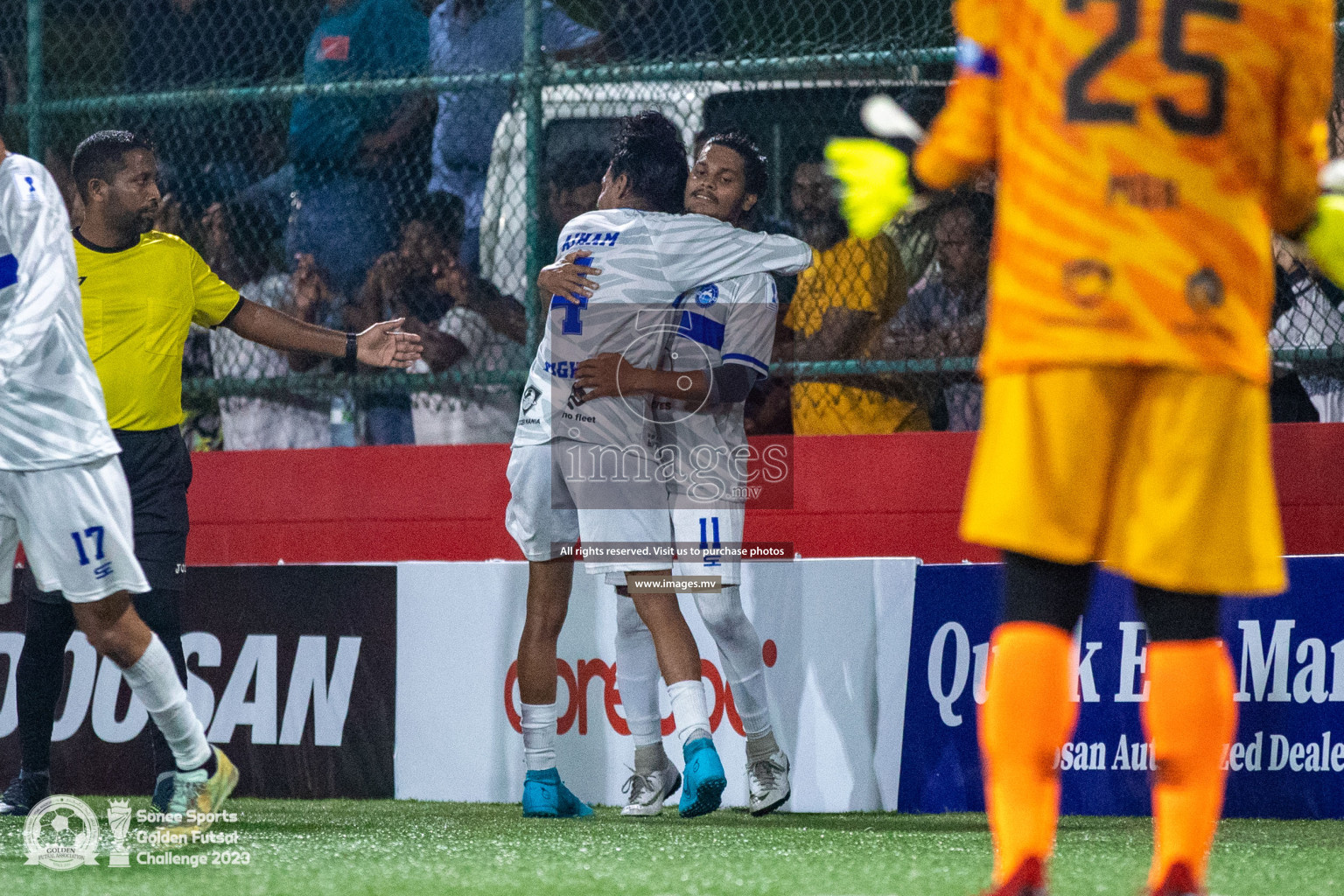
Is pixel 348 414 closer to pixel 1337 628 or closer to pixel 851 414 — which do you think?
pixel 851 414

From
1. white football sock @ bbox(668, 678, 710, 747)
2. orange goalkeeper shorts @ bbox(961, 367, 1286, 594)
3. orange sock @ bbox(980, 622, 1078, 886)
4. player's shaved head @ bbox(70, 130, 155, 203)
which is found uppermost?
player's shaved head @ bbox(70, 130, 155, 203)

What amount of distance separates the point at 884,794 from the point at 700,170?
207 cm

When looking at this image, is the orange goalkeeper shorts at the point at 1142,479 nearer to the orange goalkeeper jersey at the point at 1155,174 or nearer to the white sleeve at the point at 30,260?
the orange goalkeeper jersey at the point at 1155,174

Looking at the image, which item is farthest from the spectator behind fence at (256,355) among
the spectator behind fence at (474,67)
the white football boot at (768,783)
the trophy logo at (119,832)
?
the white football boot at (768,783)

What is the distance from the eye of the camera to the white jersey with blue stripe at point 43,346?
4449 millimetres

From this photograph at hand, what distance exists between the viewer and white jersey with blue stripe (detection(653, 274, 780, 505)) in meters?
5.56

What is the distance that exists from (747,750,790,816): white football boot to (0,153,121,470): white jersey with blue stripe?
2.10 metres

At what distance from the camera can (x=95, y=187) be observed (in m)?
5.69

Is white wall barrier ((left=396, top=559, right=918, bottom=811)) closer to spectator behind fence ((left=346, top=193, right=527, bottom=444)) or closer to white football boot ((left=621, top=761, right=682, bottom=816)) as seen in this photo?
white football boot ((left=621, top=761, right=682, bottom=816))

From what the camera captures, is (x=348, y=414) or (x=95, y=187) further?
(x=348, y=414)

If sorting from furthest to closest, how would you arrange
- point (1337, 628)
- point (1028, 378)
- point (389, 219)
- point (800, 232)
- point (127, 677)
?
1. point (389, 219)
2. point (800, 232)
3. point (1337, 628)
4. point (127, 677)
5. point (1028, 378)

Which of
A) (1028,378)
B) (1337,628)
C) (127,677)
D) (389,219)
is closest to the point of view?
(1028,378)

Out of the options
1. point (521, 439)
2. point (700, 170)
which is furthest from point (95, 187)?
point (700, 170)

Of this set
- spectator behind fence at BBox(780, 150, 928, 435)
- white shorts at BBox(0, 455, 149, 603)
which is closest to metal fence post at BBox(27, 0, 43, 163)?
spectator behind fence at BBox(780, 150, 928, 435)
